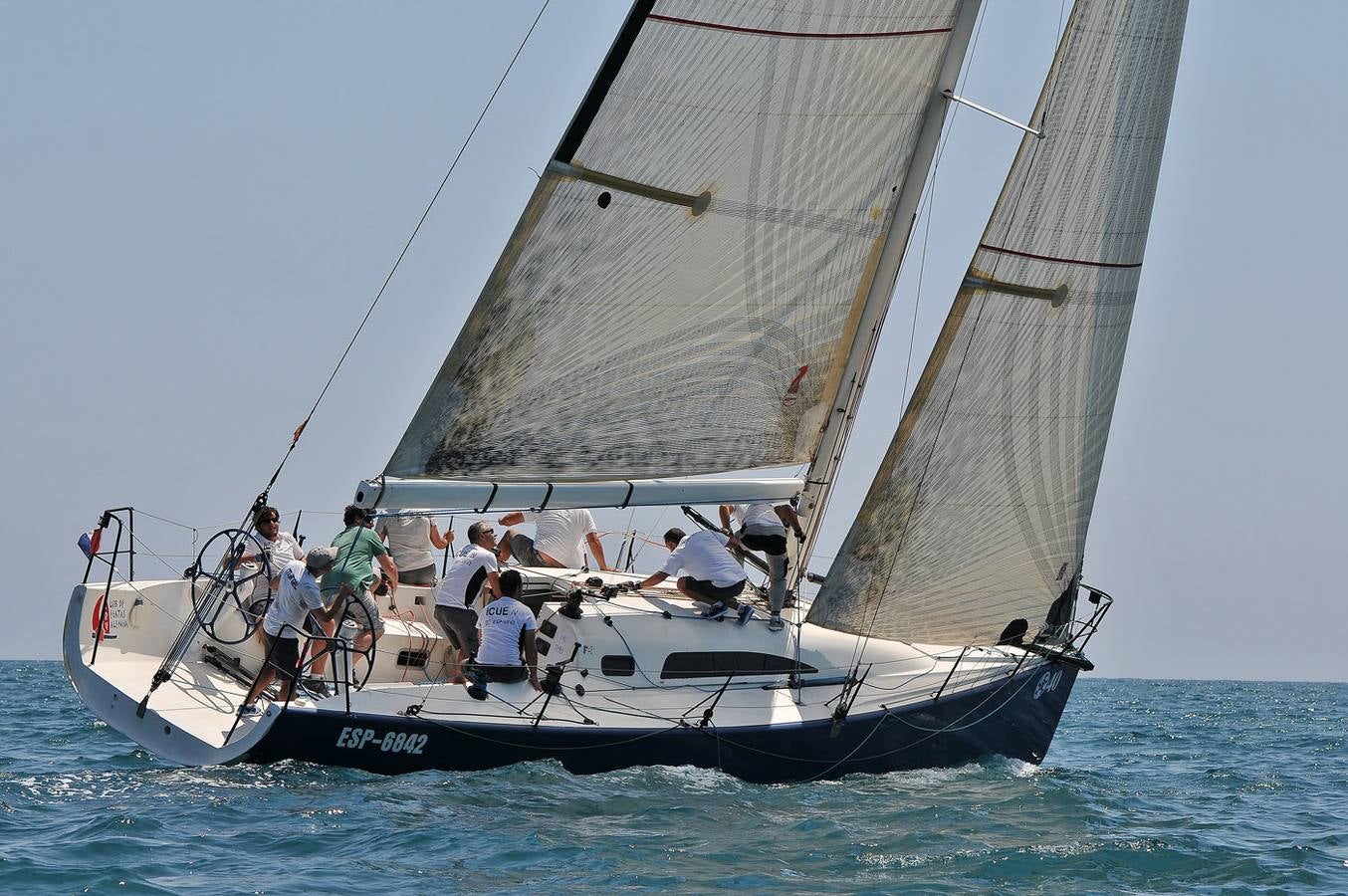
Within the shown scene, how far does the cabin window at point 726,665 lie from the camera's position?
11.0 m

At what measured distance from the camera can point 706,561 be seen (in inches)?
450

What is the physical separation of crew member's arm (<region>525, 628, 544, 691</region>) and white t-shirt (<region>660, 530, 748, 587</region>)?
1632mm

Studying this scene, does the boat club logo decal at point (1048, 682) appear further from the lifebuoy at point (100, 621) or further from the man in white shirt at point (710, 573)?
the lifebuoy at point (100, 621)

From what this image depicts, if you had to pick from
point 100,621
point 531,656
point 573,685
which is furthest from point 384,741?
point 100,621

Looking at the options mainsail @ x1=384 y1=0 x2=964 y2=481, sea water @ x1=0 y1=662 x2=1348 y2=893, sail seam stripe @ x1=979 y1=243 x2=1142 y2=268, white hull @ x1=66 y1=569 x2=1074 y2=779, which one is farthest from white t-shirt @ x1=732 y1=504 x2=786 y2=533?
sail seam stripe @ x1=979 y1=243 x2=1142 y2=268

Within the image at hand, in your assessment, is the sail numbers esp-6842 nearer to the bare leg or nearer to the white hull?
the white hull

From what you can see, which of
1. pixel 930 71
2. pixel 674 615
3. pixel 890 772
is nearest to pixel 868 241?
pixel 930 71

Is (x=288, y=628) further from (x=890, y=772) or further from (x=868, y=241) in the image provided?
(x=868, y=241)

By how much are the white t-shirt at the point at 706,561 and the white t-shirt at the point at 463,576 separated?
1552 millimetres

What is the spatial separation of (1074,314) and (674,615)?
4.38 m

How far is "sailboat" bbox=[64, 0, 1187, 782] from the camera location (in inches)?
382

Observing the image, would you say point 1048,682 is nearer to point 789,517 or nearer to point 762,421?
point 789,517

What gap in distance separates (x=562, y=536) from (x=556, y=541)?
8cm

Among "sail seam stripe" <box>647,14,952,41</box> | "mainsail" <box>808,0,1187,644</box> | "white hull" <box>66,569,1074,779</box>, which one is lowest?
"white hull" <box>66,569,1074,779</box>
